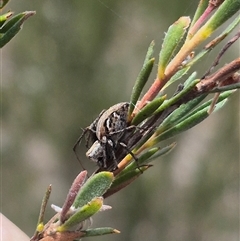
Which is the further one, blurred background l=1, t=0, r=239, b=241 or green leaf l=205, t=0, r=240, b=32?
blurred background l=1, t=0, r=239, b=241

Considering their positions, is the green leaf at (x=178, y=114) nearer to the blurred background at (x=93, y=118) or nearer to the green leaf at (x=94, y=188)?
the green leaf at (x=94, y=188)

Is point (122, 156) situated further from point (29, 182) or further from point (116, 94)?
Result: point (29, 182)

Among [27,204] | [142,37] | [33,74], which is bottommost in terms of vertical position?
[27,204]

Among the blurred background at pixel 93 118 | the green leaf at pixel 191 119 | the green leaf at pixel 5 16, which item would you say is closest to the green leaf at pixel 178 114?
the green leaf at pixel 191 119

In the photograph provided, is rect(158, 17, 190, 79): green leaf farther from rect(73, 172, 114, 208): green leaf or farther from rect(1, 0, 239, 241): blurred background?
rect(1, 0, 239, 241): blurred background

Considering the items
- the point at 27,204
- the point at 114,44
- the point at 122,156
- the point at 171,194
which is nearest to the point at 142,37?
the point at 114,44

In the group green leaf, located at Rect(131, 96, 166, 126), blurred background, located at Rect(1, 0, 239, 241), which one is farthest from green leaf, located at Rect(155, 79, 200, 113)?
blurred background, located at Rect(1, 0, 239, 241)

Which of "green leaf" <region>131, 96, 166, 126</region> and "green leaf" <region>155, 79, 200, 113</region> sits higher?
"green leaf" <region>131, 96, 166, 126</region>
